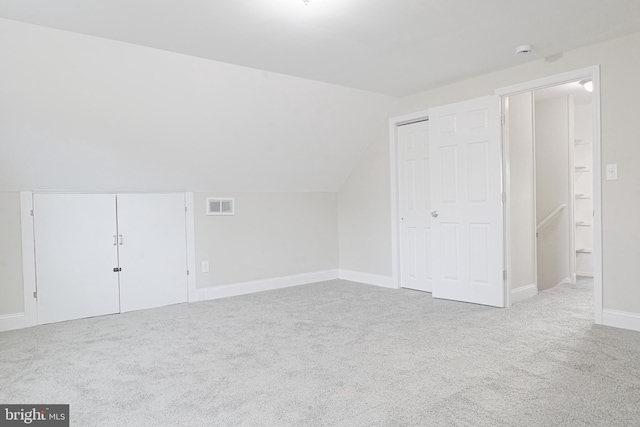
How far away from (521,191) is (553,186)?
47.6 inches

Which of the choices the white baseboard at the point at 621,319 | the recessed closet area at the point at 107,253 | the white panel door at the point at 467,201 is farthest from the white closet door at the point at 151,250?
the white baseboard at the point at 621,319

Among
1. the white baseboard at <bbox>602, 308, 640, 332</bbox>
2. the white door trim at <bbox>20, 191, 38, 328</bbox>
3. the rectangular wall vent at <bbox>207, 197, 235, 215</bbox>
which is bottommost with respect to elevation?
the white baseboard at <bbox>602, 308, 640, 332</bbox>

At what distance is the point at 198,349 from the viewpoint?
3.04 meters

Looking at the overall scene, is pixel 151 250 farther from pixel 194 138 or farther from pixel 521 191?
pixel 521 191

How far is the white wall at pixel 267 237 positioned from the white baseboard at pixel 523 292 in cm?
242

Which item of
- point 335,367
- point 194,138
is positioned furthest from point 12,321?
point 335,367

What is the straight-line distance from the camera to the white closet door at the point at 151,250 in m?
4.23

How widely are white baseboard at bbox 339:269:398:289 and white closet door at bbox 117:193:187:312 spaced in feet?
7.22

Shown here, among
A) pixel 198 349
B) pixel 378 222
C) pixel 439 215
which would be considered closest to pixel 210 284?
pixel 198 349

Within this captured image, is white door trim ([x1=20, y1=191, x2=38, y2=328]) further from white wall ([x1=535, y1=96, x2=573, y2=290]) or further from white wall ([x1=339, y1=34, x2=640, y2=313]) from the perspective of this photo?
white wall ([x1=535, y1=96, x2=573, y2=290])

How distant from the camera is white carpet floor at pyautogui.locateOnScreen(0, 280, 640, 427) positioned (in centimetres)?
205

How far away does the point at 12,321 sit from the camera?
367 centimetres

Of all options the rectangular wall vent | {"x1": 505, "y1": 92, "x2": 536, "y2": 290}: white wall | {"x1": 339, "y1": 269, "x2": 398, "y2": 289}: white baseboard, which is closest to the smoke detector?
{"x1": 505, "y1": 92, "x2": 536, "y2": 290}: white wall

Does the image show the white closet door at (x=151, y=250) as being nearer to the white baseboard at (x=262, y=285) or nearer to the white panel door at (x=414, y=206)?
the white baseboard at (x=262, y=285)
